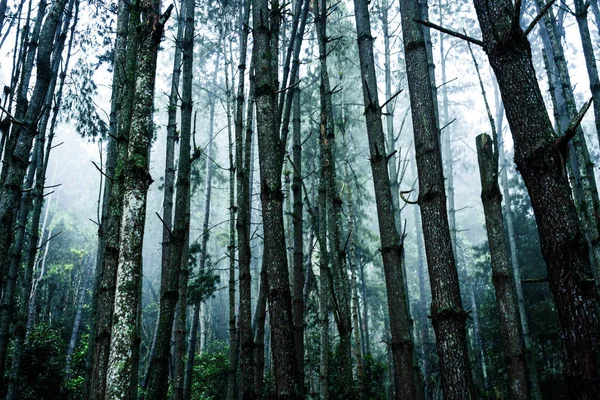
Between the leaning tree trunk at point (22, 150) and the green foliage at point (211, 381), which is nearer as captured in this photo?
the leaning tree trunk at point (22, 150)

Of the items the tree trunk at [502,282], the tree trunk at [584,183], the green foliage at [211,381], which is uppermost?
the tree trunk at [584,183]

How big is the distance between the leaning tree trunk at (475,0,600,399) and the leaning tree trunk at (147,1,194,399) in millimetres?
2779

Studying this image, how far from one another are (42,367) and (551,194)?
1400 cm

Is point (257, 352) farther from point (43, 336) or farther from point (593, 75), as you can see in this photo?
point (43, 336)

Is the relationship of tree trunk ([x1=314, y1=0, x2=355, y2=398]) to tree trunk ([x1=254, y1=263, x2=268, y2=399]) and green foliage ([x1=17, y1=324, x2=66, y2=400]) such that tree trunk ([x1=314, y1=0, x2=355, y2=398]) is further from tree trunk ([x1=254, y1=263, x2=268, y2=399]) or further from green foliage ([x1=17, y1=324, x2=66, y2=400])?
green foliage ([x1=17, y1=324, x2=66, y2=400])

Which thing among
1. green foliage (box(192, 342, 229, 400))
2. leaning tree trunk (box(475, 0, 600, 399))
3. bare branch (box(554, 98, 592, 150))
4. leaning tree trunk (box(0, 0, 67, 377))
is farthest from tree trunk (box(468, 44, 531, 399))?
green foliage (box(192, 342, 229, 400))

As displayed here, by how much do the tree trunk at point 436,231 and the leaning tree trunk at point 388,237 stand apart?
0.19 metres

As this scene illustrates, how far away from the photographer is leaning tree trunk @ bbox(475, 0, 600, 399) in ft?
6.22

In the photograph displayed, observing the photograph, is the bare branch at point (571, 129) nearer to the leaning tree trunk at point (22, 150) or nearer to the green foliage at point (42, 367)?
the leaning tree trunk at point (22, 150)

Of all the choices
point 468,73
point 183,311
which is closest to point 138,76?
point 183,311

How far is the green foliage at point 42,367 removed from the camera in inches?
469

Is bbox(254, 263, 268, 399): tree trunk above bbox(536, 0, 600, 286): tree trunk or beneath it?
beneath

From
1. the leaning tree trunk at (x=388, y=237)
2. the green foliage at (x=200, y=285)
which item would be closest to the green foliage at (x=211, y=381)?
the green foliage at (x=200, y=285)

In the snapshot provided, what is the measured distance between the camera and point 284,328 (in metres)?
2.85
